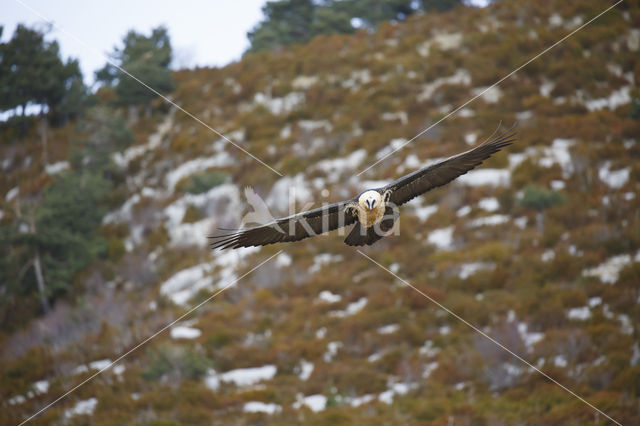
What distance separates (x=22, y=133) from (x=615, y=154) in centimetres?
2325

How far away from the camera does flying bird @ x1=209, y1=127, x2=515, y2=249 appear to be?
8398mm

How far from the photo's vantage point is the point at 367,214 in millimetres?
8227

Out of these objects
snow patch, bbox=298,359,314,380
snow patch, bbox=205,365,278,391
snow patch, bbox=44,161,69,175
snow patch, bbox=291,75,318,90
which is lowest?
snow patch, bbox=205,365,278,391

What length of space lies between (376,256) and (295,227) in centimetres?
1045

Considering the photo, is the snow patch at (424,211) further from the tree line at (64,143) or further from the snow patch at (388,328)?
the tree line at (64,143)

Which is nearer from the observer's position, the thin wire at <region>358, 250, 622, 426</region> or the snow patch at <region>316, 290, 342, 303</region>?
the thin wire at <region>358, 250, 622, 426</region>

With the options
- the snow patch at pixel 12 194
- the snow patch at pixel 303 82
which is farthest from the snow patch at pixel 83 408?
the snow patch at pixel 303 82

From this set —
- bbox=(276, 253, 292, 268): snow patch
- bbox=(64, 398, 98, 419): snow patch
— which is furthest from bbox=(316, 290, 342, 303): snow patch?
bbox=(64, 398, 98, 419): snow patch

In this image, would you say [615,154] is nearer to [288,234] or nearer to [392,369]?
[392,369]

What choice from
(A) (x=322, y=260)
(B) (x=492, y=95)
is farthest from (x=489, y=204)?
(B) (x=492, y=95)

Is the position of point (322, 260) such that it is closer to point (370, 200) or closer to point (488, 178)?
point (488, 178)

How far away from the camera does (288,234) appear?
362 inches

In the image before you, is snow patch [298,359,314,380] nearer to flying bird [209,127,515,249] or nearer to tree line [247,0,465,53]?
flying bird [209,127,515,249]

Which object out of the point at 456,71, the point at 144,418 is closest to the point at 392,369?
the point at 144,418
